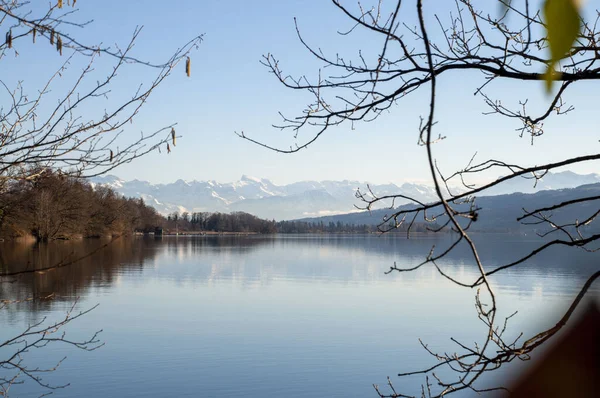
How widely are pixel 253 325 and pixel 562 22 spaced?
2140cm

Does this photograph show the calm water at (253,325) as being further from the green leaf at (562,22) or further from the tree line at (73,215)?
the green leaf at (562,22)

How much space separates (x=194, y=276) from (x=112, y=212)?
5480cm

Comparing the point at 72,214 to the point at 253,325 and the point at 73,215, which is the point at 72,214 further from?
the point at 73,215

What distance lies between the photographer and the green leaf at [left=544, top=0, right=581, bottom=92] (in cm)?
57

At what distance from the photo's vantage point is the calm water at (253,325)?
1473cm

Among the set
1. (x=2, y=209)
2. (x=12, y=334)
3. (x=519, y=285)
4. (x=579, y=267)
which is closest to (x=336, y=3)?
(x=2, y=209)

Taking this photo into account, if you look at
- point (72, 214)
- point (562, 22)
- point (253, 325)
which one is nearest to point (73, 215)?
point (72, 214)

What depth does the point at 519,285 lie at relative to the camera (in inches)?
1416

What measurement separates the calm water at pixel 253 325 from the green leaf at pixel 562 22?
16.5 ft

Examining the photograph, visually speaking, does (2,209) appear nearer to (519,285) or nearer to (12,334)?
(12,334)

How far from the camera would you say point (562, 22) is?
1.88ft

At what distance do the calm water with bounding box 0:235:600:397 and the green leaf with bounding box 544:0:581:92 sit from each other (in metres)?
5.02

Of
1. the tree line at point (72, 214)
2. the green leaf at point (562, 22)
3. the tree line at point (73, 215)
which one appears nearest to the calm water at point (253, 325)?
the tree line at point (72, 214)

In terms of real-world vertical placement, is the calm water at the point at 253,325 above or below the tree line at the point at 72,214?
below
